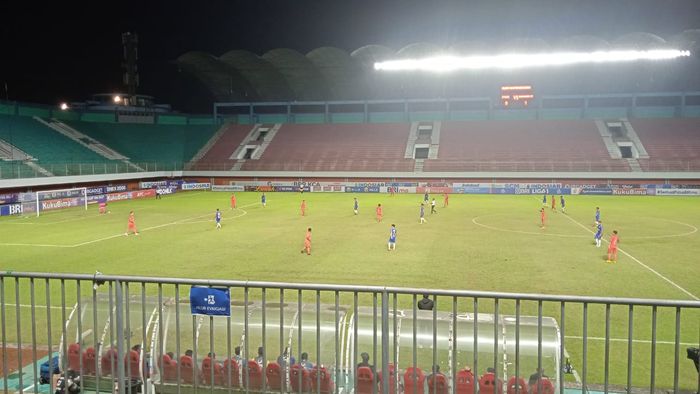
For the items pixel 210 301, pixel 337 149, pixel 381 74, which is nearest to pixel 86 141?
pixel 337 149

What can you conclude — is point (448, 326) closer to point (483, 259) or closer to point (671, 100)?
point (483, 259)

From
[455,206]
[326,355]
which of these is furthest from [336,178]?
[326,355]

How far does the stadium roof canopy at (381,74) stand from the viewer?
58938 mm

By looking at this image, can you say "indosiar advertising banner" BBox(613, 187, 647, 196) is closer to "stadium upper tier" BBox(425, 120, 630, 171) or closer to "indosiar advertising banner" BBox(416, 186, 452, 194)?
"stadium upper tier" BBox(425, 120, 630, 171)

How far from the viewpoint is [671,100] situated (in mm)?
67750

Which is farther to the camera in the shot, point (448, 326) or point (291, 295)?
point (291, 295)

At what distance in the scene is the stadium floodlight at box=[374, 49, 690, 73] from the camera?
58031 millimetres

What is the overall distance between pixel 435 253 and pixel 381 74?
49.3m

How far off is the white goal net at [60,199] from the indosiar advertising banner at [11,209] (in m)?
1.24

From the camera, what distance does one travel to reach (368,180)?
64.4m

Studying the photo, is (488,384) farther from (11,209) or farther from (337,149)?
(337,149)

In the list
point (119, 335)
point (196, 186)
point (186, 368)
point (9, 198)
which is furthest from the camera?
point (196, 186)

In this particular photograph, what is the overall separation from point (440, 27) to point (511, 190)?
1993 cm

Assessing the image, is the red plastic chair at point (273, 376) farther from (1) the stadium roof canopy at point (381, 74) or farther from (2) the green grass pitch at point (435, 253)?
(1) the stadium roof canopy at point (381, 74)
